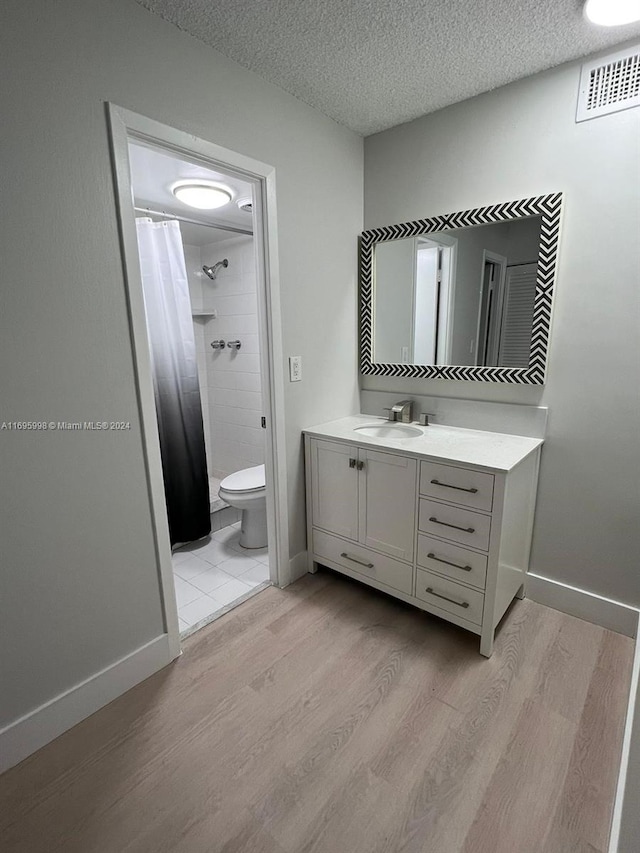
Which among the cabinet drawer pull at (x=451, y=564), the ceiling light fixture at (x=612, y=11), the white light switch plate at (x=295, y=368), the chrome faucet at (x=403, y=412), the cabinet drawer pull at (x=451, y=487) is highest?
the ceiling light fixture at (x=612, y=11)

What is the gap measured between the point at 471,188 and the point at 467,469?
1.34m

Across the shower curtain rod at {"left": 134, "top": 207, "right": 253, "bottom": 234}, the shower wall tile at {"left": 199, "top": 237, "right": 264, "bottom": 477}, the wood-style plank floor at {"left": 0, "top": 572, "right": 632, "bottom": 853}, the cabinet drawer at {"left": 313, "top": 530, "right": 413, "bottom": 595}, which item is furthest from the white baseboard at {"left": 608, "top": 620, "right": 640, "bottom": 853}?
the shower curtain rod at {"left": 134, "top": 207, "right": 253, "bottom": 234}

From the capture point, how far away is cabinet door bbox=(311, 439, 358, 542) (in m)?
2.06

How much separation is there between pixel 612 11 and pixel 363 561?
2.28 m

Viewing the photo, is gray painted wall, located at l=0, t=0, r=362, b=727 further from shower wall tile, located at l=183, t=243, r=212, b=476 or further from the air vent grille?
shower wall tile, located at l=183, t=243, r=212, b=476

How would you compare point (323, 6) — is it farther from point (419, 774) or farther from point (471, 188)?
point (419, 774)

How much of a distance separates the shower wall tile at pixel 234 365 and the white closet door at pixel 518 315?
1886 mm

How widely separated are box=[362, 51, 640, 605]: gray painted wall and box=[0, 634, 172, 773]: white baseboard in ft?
5.92

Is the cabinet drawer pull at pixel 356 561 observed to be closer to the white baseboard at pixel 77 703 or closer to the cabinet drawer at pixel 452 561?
the cabinet drawer at pixel 452 561

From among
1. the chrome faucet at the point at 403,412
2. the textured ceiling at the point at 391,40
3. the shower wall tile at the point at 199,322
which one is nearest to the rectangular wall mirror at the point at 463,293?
the chrome faucet at the point at 403,412

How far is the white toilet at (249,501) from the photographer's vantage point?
2561 millimetres

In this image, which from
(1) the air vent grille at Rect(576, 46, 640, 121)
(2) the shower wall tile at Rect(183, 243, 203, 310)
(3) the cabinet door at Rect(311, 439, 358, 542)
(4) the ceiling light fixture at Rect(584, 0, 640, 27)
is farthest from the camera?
(2) the shower wall tile at Rect(183, 243, 203, 310)

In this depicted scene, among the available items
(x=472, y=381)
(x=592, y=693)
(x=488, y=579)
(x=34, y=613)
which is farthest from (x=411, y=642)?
(x=34, y=613)

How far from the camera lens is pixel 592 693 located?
5.09ft
